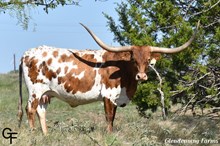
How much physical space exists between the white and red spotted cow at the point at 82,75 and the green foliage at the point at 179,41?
0.52m

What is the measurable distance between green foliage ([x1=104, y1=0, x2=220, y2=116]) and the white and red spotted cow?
1.71 ft

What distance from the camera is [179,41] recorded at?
10.2 meters

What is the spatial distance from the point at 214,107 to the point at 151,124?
7.47 ft

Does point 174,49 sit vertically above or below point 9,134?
above

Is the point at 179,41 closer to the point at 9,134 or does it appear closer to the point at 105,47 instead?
the point at 105,47

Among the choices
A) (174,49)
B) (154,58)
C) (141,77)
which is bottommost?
(141,77)

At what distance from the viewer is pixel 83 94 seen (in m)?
10.4

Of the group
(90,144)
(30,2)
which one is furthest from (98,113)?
(90,144)

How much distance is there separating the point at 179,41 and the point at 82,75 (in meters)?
2.02

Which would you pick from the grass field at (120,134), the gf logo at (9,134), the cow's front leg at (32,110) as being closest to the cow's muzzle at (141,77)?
the grass field at (120,134)

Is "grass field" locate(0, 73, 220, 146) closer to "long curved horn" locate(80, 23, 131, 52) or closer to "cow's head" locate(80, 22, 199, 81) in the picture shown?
"cow's head" locate(80, 22, 199, 81)

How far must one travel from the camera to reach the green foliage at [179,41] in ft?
33.6

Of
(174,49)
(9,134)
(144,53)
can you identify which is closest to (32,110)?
(9,134)

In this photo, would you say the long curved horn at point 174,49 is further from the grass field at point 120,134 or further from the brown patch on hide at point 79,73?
the grass field at point 120,134
